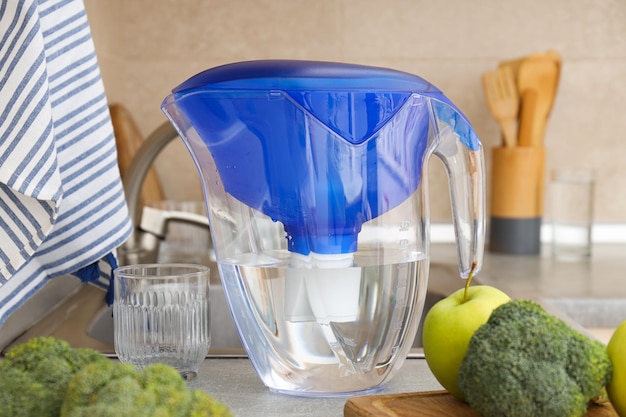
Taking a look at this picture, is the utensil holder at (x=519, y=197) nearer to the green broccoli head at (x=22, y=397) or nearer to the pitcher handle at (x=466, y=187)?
the pitcher handle at (x=466, y=187)

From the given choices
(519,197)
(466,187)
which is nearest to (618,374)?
(466,187)

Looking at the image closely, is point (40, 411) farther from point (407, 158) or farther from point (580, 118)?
point (580, 118)

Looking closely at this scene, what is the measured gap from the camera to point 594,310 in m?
1.23

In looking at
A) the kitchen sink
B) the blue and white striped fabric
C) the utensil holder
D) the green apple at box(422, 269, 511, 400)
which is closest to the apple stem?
the green apple at box(422, 269, 511, 400)

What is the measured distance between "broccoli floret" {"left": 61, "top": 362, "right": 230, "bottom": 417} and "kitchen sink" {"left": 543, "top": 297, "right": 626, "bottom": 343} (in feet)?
2.84

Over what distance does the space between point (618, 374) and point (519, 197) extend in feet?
3.71

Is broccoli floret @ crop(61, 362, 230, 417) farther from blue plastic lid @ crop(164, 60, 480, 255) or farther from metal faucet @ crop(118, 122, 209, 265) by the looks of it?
metal faucet @ crop(118, 122, 209, 265)

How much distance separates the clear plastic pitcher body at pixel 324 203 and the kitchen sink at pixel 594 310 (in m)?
0.61

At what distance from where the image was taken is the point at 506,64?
168 cm

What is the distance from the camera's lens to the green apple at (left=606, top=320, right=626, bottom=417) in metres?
0.53

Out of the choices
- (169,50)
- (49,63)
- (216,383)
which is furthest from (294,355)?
(169,50)

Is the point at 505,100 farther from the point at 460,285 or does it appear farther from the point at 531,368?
the point at 531,368

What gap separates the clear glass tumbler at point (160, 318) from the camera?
68cm

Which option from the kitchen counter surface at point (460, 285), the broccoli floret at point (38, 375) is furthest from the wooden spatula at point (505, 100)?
the broccoli floret at point (38, 375)
